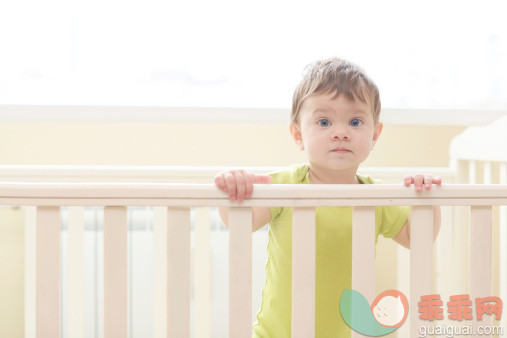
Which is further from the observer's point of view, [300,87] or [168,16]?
[168,16]

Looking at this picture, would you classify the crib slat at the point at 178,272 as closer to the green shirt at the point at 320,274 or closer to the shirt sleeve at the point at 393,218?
the green shirt at the point at 320,274

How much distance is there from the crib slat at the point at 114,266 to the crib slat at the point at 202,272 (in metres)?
0.53

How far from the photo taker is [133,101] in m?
1.58

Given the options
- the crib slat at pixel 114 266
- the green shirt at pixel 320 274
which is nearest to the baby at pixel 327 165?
the green shirt at pixel 320 274

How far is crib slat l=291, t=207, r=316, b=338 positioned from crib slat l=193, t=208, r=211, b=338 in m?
0.54

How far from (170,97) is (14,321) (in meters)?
0.71

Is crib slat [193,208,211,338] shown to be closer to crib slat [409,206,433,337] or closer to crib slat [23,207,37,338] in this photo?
crib slat [23,207,37,338]

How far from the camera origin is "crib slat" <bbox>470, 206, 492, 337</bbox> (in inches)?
32.0

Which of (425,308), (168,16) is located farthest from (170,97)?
(425,308)

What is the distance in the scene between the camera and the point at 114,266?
774 mm

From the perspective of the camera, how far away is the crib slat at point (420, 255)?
804mm

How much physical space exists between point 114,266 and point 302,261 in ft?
0.79

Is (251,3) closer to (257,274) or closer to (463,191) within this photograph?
(257,274)

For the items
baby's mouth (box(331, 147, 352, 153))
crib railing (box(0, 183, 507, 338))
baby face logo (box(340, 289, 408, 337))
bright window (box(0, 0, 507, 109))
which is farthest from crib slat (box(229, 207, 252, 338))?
bright window (box(0, 0, 507, 109))
